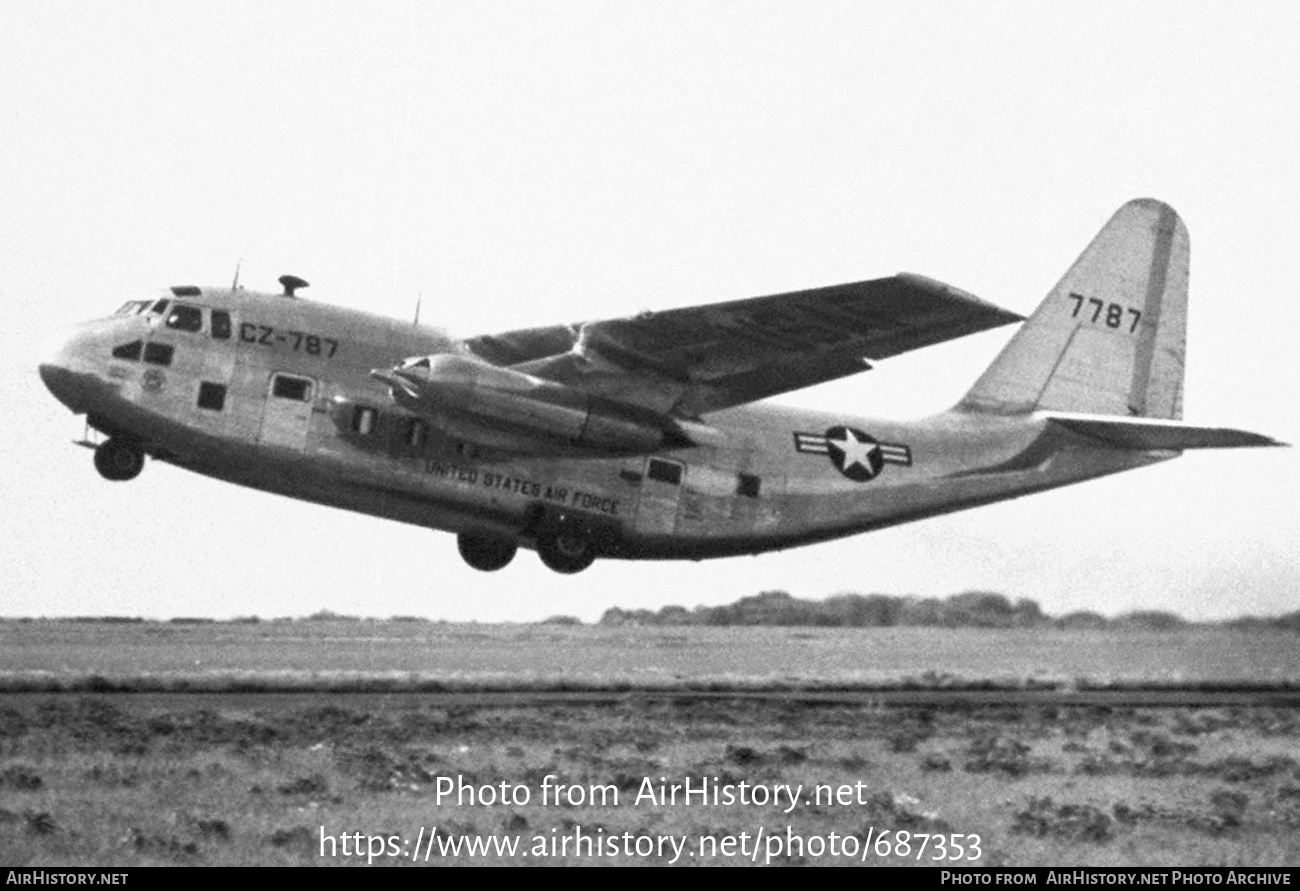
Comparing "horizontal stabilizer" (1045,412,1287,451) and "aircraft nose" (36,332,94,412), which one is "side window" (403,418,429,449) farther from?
"horizontal stabilizer" (1045,412,1287,451)

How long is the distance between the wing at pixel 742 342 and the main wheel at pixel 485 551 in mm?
2859

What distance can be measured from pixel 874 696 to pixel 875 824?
30.7ft

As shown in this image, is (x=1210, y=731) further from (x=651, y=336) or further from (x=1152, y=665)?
(x=651, y=336)

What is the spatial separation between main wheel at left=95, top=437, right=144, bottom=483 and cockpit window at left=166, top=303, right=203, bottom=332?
194cm

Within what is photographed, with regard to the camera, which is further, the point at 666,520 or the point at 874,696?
the point at 666,520

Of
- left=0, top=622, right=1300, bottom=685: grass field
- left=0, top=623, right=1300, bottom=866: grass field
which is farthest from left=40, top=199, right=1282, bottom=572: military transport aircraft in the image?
left=0, top=623, right=1300, bottom=866: grass field

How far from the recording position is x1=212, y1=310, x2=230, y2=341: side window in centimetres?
3181

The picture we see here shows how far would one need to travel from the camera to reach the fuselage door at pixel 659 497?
3369cm

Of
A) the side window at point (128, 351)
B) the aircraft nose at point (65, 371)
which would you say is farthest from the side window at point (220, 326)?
the aircraft nose at point (65, 371)

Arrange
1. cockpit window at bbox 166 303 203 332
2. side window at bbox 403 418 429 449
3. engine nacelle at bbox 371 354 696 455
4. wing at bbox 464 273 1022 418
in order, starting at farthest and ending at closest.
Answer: side window at bbox 403 418 429 449 → cockpit window at bbox 166 303 203 332 → engine nacelle at bbox 371 354 696 455 → wing at bbox 464 273 1022 418

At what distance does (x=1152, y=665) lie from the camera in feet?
110

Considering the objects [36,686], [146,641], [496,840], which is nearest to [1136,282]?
[146,641]

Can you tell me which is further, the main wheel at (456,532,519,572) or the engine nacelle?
the main wheel at (456,532,519,572)

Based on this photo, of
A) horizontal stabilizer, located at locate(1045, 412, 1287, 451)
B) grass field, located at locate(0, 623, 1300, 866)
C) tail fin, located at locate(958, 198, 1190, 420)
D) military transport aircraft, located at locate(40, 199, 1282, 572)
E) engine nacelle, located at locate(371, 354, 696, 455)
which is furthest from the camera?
tail fin, located at locate(958, 198, 1190, 420)
